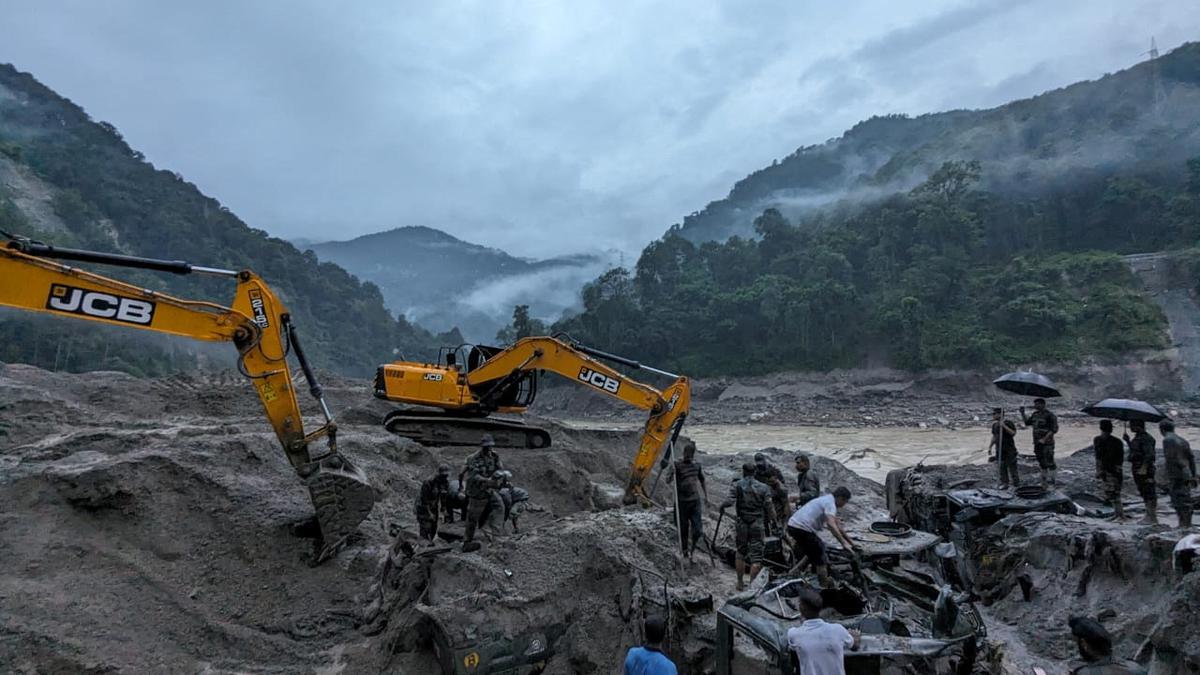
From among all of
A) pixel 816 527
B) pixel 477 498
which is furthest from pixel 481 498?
pixel 816 527

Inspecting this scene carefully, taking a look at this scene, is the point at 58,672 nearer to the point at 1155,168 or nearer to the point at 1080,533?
the point at 1080,533

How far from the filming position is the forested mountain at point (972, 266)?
140 ft

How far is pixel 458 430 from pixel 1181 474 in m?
11.2

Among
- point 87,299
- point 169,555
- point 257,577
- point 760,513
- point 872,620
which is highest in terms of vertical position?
point 87,299

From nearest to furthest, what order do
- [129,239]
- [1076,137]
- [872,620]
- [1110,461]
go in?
[872,620] → [1110,461] → [129,239] → [1076,137]

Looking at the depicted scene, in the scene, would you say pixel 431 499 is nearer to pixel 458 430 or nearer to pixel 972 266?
pixel 458 430

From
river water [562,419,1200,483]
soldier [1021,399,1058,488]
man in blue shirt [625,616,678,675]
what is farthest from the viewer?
river water [562,419,1200,483]

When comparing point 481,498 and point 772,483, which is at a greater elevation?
point 772,483

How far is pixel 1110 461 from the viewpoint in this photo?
848cm

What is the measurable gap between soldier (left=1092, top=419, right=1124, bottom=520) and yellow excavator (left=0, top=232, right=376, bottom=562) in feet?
32.0

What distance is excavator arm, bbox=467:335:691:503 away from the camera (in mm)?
10445

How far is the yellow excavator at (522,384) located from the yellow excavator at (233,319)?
3.26 metres

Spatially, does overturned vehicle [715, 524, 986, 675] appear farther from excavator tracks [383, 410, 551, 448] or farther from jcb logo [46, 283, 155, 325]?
excavator tracks [383, 410, 551, 448]

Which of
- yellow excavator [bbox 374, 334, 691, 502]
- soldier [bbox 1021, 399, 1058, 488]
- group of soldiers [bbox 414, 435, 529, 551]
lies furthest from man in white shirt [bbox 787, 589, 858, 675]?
soldier [bbox 1021, 399, 1058, 488]
